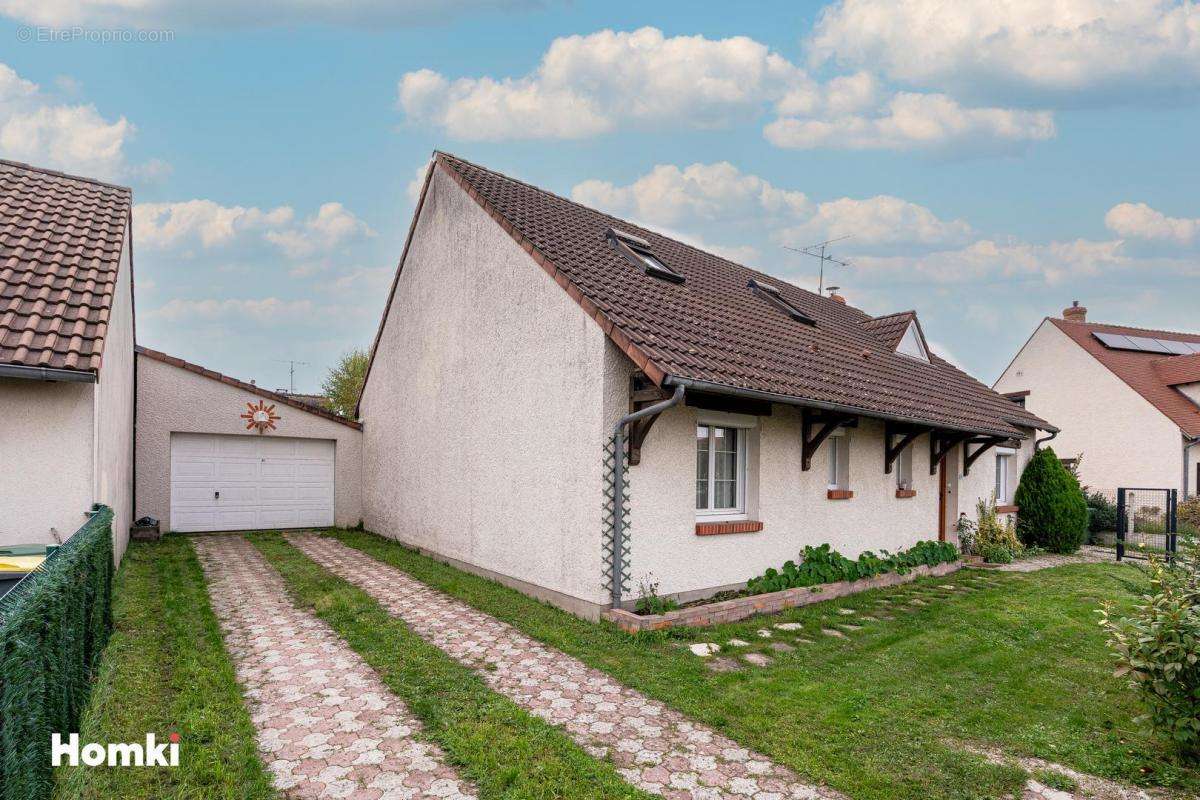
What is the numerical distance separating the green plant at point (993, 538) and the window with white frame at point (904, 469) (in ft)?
9.89

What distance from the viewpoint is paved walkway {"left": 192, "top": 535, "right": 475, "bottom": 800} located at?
12.1 feet

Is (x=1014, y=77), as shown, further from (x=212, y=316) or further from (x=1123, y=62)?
(x=212, y=316)

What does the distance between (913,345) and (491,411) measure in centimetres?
1171

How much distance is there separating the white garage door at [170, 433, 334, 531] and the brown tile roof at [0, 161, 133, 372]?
5672mm

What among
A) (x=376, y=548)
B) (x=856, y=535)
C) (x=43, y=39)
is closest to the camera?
(x=43, y=39)

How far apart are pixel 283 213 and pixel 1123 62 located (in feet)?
62.8

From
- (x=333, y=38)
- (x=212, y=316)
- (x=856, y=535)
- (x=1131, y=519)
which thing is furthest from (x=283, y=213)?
(x=1131, y=519)

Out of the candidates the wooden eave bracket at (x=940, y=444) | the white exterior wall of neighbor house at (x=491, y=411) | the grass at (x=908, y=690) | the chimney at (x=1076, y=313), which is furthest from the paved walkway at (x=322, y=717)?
the chimney at (x=1076, y=313)

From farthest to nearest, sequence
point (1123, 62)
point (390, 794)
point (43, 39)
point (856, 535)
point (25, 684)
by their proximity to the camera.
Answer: point (1123, 62)
point (856, 535)
point (43, 39)
point (390, 794)
point (25, 684)

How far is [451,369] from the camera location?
34.5ft

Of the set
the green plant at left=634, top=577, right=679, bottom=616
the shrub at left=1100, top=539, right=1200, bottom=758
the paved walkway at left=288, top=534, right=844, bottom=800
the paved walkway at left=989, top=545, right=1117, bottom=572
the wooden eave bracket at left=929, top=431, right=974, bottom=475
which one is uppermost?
the wooden eave bracket at left=929, top=431, right=974, bottom=475

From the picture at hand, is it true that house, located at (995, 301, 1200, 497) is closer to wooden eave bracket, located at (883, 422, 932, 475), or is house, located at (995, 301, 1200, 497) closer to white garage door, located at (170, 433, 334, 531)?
wooden eave bracket, located at (883, 422, 932, 475)

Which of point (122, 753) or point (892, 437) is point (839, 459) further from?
point (122, 753)

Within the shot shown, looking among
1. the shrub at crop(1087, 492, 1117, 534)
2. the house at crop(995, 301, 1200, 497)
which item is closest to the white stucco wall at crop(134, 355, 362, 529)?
the shrub at crop(1087, 492, 1117, 534)
